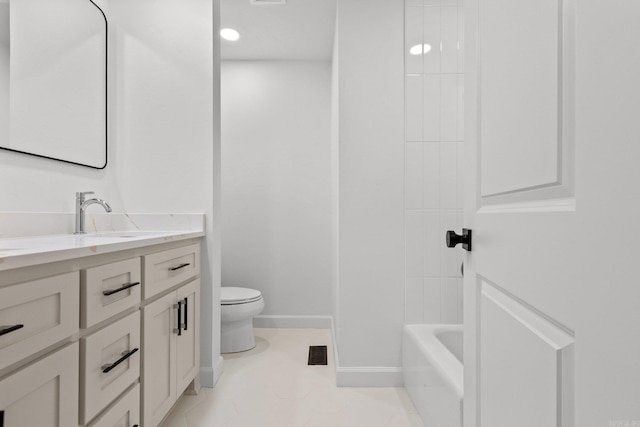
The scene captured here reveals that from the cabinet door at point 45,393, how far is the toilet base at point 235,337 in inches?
59.3

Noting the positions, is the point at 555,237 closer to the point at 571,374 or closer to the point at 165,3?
the point at 571,374

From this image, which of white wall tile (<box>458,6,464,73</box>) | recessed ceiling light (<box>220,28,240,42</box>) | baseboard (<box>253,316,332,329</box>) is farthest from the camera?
baseboard (<box>253,316,332,329</box>)

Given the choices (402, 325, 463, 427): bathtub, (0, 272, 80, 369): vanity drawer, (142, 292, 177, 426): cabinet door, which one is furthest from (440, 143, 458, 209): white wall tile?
(0, 272, 80, 369): vanity drawer

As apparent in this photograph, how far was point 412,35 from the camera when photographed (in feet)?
6.48

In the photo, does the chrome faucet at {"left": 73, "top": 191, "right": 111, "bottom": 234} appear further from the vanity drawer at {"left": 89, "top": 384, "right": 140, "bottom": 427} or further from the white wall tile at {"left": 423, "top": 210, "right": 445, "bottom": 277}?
the white wall tile at {"left": 423, "top": 210, "right": 445, "bottom": 277}

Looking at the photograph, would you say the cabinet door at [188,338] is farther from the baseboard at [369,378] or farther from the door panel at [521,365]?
the door panel at [521,365]

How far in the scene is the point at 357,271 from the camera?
200cm

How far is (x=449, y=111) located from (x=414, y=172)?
1.27ft

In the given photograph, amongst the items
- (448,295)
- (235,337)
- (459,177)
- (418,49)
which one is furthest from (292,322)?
(418,49)

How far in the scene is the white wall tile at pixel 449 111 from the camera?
1.98 meters

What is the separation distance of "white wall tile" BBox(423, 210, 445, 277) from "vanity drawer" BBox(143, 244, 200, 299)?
48.9 inches

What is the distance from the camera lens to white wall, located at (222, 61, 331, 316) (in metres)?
3.09

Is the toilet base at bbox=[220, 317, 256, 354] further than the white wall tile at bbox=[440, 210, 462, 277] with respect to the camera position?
Yes

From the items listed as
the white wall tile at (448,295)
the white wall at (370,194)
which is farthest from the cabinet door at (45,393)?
the white wall tile at (448,295)
